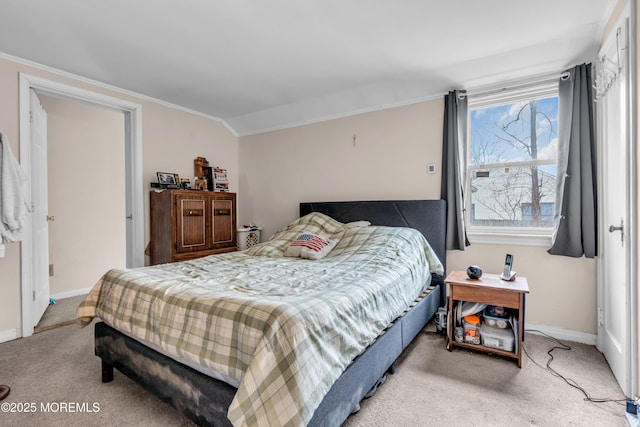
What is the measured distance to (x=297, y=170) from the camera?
4098 millimetres

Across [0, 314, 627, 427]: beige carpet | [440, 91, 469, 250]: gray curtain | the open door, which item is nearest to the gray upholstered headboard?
[440, 91, 469, 250]: gray curtain

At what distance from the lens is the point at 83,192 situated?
4.14m

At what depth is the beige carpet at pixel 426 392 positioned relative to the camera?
1.61 meters

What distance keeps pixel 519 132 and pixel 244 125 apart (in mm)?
3330

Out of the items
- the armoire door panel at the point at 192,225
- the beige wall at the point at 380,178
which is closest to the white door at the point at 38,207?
the armoire door panel at the point at 192,225

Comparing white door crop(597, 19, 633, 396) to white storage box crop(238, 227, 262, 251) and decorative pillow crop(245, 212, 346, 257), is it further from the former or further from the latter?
white storage box crop(238, 227, 262, 251)

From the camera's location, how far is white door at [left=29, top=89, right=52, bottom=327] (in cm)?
283

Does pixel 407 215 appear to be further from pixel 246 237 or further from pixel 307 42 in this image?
pixel 246 237

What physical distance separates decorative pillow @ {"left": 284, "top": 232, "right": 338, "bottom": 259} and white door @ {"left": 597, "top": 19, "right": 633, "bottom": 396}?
78.2 inches

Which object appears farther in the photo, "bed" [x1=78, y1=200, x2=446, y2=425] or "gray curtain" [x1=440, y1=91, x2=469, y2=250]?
"gray curtain" [x1=440, y1=91, x2=469, y2=250]

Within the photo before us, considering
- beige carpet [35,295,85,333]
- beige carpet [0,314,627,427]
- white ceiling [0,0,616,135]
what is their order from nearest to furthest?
beige carpet [0,314,627,427] < white ceiling [0,0,616,135] < beige carpet [35,295,85,333]

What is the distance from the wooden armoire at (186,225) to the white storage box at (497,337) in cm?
286

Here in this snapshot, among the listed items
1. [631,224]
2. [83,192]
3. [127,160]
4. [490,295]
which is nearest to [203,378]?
[490,295]

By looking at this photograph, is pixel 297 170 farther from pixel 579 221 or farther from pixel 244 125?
pixel 579 221
